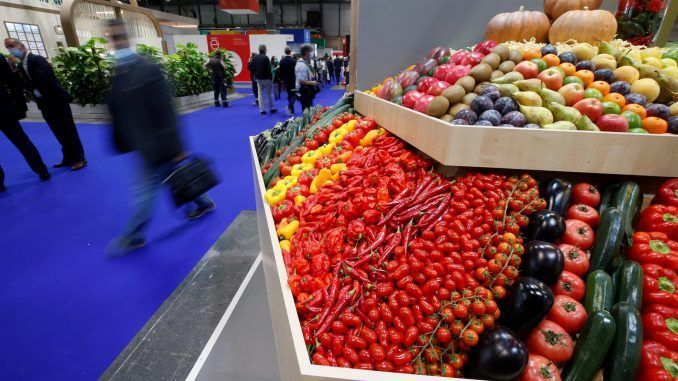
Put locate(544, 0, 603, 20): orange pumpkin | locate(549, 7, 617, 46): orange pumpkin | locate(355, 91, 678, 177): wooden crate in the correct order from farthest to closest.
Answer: locate(544, 0, 603, 20): orange pumpkin → locate(549, 7, 617, 46): orange pumpkin → locate(355, 91, 678, 177): wooden crate

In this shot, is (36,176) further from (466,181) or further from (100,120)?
(466,181)

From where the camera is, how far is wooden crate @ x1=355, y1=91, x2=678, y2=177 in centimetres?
140

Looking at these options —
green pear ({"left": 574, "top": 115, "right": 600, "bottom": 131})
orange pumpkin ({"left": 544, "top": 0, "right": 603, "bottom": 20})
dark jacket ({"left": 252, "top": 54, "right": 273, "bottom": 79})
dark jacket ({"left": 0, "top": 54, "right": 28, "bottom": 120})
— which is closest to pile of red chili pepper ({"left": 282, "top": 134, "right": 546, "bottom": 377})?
green pear ({"left": 574, "top": 115, "right": 600, "bottom": 131})

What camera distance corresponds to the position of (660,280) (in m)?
1.26

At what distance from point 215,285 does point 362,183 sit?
1.53 meters

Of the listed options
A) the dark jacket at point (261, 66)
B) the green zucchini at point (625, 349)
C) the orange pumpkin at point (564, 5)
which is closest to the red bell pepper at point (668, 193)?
the green zucchini at point (625, 349)

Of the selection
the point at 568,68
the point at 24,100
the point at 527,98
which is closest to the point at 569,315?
the point at 527,98

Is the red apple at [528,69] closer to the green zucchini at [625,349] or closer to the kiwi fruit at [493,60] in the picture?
the kiwi fruit at [493,60]

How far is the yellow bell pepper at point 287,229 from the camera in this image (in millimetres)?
1810

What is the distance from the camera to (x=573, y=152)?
56.4 inches

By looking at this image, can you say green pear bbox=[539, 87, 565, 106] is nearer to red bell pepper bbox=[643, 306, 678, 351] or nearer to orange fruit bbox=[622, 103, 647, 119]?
orange fruit bbox=[622, 103, 647, 119]

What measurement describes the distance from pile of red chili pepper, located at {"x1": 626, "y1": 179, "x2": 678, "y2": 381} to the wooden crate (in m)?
0.18

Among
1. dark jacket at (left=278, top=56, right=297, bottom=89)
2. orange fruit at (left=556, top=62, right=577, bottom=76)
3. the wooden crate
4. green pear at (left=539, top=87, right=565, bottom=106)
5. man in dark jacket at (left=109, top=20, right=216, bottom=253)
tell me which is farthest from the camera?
dark jacket at (left=278, top=56, right=297, bottom=89)

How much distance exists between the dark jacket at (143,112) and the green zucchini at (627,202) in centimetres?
323
